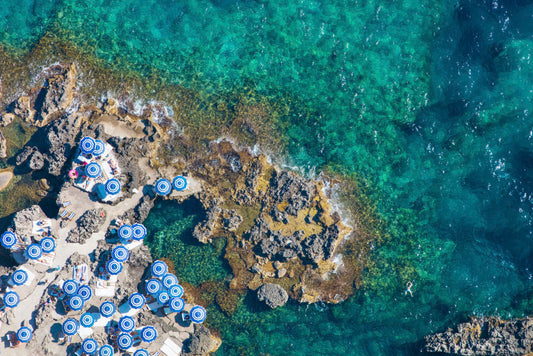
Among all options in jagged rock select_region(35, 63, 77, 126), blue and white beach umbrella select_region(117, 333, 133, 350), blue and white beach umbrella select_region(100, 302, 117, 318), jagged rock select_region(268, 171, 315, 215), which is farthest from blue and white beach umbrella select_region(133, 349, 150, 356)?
jagged rock select_region(35, 63, 77, 126)

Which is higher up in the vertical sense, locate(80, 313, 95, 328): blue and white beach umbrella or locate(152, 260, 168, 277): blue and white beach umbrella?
locate(152, 260, 168, 277): blue and white beach umbrella

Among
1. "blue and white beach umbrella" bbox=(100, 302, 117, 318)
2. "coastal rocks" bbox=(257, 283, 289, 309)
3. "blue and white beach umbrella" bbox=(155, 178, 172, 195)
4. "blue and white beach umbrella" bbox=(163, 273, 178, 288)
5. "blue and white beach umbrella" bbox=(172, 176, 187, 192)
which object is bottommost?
"blue and white beach umbrella" bbox=(100, 302, 117, 318)

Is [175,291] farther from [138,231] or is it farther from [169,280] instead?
[138,231]

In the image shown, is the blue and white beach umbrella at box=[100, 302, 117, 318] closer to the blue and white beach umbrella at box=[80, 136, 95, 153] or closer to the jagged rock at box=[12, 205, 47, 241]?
the jagged rock at box=[12, 205, 47, 241]

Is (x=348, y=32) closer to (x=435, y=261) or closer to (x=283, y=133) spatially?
(x=283, y=133)

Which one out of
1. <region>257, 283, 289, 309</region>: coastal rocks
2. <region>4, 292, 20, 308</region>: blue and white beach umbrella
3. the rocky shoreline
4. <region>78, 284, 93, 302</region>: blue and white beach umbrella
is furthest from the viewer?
the rocky shoreline

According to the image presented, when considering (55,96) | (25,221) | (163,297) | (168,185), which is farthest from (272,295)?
(55,96)
